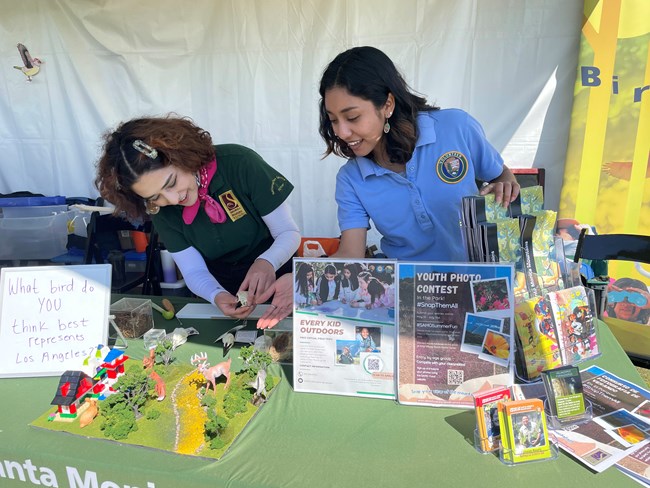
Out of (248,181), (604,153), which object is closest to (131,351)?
(248,181)

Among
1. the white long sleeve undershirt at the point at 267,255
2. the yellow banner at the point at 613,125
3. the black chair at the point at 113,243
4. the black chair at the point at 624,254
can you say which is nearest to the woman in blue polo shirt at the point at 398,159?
the white long sleeve undershirt at the point at 267,255

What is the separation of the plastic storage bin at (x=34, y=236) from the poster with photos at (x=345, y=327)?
3.10 m

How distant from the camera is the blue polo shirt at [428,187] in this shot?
4.86 feet

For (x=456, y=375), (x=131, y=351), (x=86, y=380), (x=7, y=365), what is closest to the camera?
(x=456, y=375)

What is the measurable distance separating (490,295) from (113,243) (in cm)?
299

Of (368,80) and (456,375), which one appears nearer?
(456,375)

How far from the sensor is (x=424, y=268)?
98cm

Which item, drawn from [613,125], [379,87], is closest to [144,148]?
[379,87]

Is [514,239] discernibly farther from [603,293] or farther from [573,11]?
[573,11]

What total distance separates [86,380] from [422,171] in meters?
1.17

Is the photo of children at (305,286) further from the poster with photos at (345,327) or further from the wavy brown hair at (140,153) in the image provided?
the wavy brown hair at (140,153)

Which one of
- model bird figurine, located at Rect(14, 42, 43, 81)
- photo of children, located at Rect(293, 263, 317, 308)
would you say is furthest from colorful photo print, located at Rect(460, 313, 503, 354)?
model bird figurine, located at Rect(14, 42, 43, 81)

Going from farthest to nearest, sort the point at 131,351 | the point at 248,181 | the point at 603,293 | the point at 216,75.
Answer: the point at 216,75 → the point at 603,293 → the point at 248,181 → the point at 131,351

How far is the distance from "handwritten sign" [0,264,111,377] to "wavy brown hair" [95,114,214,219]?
1.10 feet
